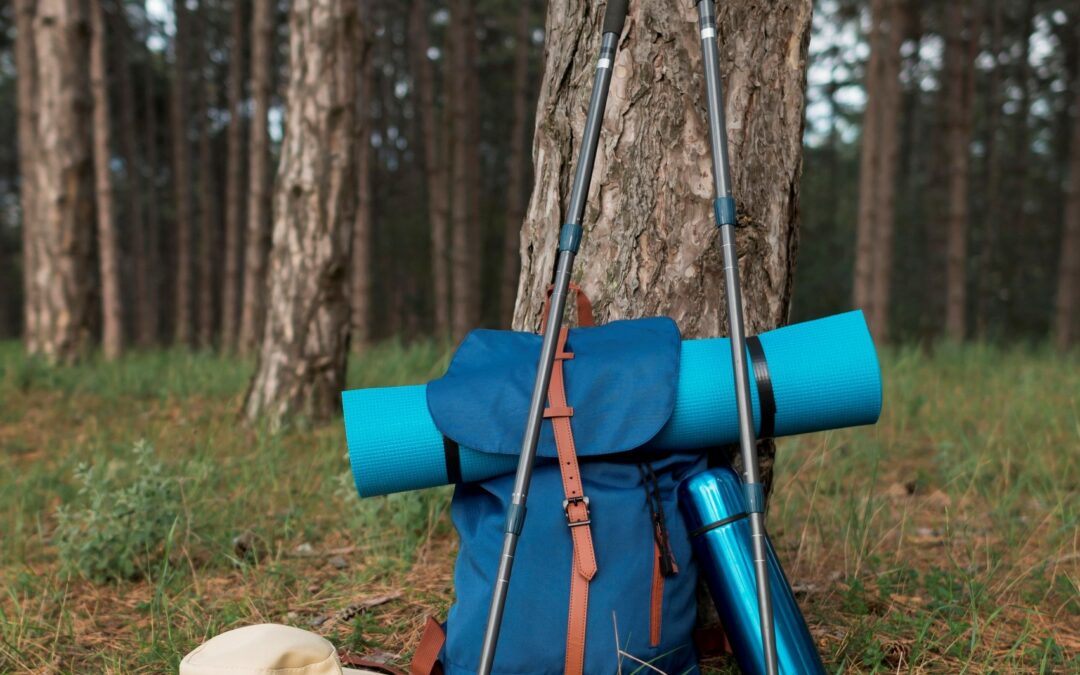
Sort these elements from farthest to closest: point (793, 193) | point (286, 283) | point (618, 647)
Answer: point (286, 283) < point (793, 193) < point (618, 647)

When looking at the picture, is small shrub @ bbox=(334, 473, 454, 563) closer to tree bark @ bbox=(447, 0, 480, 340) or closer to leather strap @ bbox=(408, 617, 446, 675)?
leather strap @ bbox=(408, 617, 446, 675)

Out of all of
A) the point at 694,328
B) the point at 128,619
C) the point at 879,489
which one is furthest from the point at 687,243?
the point at 879,489

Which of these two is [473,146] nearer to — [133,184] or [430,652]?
[133,184]

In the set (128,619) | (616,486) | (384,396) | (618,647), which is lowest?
(128,619)

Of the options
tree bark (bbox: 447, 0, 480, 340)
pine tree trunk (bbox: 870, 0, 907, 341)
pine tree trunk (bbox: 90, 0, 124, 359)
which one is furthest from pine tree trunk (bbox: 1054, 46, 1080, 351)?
pine tree trunk (bbox: 90, 0, 124, 359)

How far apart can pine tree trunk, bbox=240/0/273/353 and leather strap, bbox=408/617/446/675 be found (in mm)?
7123

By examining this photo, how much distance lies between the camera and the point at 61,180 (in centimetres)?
740

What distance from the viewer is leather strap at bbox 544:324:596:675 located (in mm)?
1803

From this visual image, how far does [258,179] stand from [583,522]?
868 centimetres

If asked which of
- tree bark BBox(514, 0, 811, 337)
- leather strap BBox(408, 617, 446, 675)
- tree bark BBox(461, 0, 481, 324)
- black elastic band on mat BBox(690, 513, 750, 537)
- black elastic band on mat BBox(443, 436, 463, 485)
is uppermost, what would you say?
tree bark BBox(461, 0, 481, 324)

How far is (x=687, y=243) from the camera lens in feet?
7.41

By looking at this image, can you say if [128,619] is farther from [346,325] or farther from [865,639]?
[346,325]

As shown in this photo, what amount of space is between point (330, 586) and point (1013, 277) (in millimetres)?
18381

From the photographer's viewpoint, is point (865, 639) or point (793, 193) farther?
point (793, 193)
